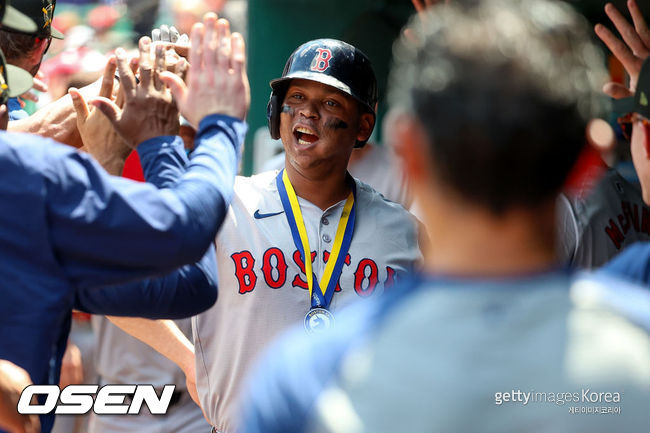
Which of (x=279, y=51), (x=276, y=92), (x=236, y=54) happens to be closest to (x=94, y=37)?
(x=279, y=51)

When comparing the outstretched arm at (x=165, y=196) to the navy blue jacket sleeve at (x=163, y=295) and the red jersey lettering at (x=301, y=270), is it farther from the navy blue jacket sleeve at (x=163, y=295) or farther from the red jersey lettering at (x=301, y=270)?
the red jersey lettering at (x=301, y=270)

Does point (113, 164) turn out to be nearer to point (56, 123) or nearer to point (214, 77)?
point (214, 77)

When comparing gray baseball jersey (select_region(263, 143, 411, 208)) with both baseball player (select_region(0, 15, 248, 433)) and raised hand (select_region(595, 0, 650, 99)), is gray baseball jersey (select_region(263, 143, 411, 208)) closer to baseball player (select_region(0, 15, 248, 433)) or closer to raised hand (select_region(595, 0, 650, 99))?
raised hand (select_region(595, 0, 650, 99))

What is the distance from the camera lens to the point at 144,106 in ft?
7.79

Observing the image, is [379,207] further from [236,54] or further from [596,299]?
[596,299]

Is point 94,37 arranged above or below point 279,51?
below

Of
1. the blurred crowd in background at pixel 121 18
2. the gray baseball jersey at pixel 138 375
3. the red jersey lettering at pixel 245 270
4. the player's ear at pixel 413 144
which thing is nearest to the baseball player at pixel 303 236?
the red jersey lettering at pixel 245 270

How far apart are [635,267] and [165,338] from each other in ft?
8.61

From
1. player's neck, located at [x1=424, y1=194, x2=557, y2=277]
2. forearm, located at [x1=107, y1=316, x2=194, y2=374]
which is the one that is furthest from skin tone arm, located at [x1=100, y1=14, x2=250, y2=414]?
forearm, located at [x1=107, y1=316, x2=194, y2=374]

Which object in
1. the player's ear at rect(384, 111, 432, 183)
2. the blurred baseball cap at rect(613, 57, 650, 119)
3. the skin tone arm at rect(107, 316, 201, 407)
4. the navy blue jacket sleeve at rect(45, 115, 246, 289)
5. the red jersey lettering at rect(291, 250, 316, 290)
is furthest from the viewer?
the skin tone arm at rect(107, 316, 201, 407)

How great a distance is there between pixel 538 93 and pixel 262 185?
8.79 feet

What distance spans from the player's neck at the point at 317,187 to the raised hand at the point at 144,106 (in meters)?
1.48

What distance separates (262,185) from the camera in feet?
12.8

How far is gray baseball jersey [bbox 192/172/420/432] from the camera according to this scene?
3.53 m
